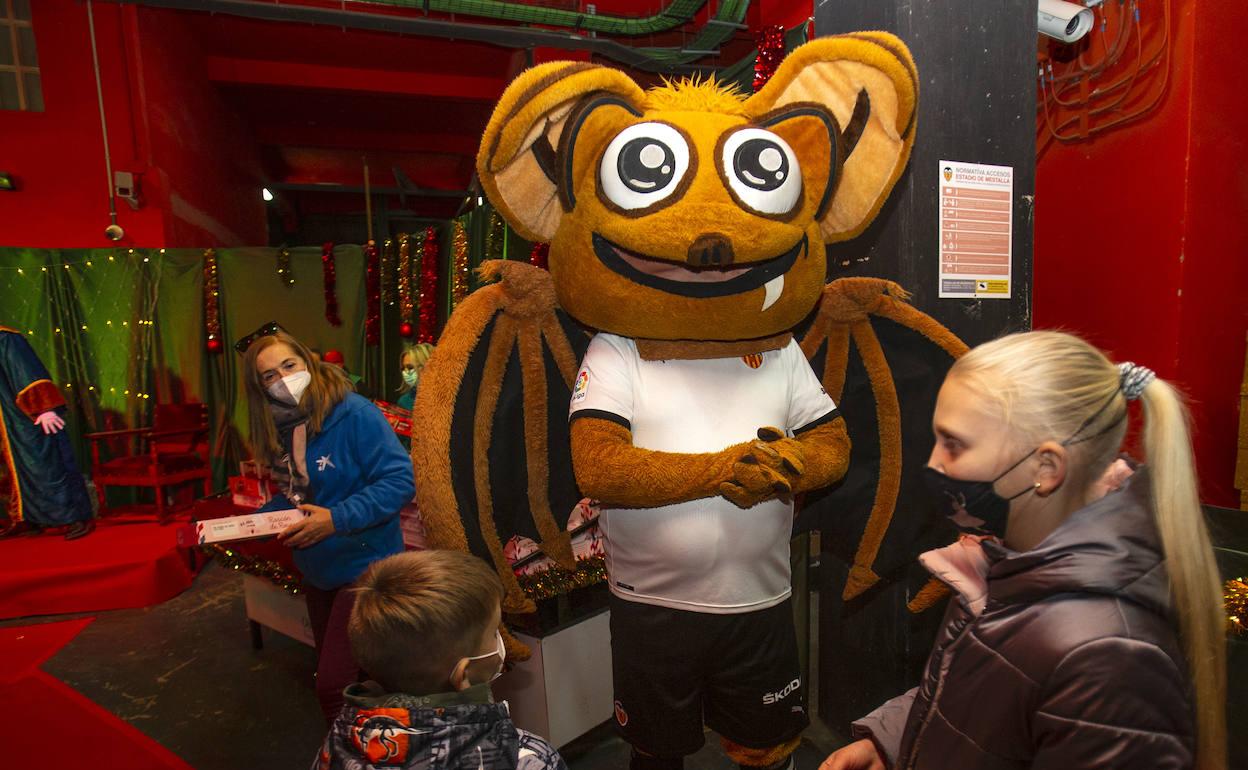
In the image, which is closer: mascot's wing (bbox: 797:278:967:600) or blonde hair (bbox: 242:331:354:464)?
mascot's wing (bbox: 797:278:967:600)

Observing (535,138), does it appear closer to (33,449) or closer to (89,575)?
(89,575)

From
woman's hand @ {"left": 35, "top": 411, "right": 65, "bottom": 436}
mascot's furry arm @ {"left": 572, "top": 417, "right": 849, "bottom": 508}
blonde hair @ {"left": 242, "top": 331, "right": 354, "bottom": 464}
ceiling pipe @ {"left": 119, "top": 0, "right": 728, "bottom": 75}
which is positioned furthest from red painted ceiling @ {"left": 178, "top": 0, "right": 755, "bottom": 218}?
mascot's furry arm @ {"left": 572, "top": 417, "right": 849, "bottom": 508}

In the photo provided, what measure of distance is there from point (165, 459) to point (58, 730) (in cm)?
252

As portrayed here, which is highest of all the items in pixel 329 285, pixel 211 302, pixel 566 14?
pixel 566 14

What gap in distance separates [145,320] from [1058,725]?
6576 mm

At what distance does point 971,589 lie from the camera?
98 centimetres

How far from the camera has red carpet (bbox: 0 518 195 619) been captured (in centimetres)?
373

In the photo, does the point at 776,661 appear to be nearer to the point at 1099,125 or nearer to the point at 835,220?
the point at 835,220

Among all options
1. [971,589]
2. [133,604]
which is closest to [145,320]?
[133,604]

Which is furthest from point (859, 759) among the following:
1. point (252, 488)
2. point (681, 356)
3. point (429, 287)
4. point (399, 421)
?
point (429, 287)

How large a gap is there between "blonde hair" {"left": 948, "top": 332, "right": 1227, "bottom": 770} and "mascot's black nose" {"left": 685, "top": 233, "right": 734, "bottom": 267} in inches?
17.8

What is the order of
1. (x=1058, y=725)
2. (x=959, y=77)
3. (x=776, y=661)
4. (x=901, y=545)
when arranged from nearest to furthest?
(x=1058, y=725), (x=776, y=661), (x=901, y=545), (x=959, y=77)

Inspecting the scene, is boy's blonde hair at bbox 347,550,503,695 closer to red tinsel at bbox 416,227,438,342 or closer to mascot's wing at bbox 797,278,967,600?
mascot's wing at bbox 797,278,967,600

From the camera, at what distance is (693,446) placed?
1.39 m
